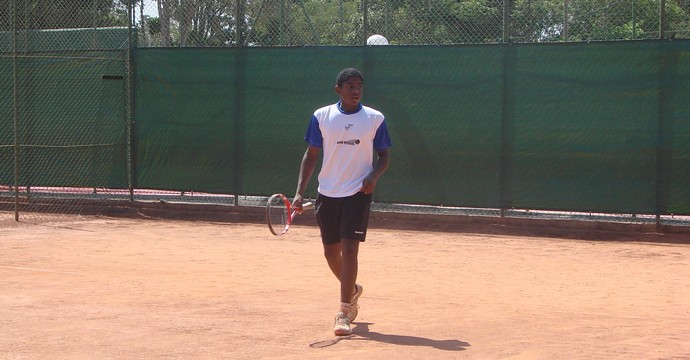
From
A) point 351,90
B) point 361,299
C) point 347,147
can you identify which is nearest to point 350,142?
point 347,147

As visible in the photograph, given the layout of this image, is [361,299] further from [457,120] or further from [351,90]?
→ [457,120]

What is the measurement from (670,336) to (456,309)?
165cm

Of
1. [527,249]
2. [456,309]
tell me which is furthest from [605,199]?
[456,309]

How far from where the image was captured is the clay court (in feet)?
21.1

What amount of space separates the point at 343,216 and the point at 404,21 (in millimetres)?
9027

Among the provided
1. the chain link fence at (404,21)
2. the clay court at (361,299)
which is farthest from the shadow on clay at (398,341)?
the chain link fence at (404,21)

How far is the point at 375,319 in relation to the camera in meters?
7.43

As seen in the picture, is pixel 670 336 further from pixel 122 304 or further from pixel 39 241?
pixel 39 241

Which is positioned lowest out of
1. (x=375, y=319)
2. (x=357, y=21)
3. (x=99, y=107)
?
(x=375, y=319)

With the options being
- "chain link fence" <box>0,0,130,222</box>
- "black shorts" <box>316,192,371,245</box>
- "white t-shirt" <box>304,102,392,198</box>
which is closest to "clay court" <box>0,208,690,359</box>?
"black shorts" <box>316,192,371,245</box>

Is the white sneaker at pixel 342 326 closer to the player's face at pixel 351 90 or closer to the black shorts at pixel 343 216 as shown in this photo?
the black shorts at pixel 343 216

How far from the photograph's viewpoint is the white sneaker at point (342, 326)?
22.1 ft

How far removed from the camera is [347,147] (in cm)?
706

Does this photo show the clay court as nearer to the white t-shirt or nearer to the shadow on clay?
the shadow on clay
